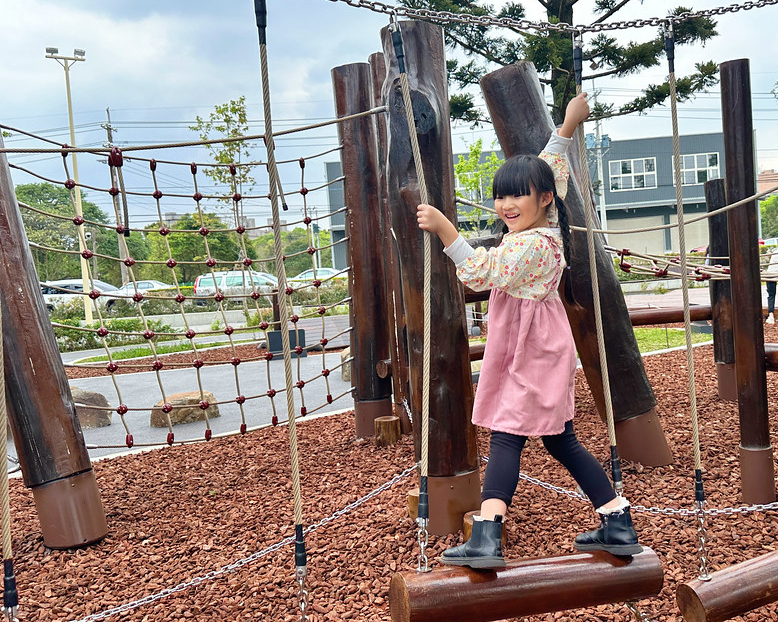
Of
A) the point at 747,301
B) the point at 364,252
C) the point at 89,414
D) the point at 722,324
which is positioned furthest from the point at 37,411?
the point at 722,324

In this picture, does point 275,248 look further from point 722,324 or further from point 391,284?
point 722,324

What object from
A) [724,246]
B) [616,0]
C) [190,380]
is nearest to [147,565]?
[724,246]

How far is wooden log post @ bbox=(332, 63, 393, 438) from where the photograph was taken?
4332 mm

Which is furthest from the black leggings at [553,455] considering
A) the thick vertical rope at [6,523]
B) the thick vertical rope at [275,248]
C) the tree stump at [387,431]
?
the tree stump at [387,431]

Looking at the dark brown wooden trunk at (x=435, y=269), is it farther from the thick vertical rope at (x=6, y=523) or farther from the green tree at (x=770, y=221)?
the green tree at (x=770, y=221)

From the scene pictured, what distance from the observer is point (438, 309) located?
2.76 metres

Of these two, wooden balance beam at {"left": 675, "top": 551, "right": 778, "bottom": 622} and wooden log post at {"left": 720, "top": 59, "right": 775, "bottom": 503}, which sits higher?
wooden log post at {"left": 720, "top": 59, "right": 775, "bottom": 503}

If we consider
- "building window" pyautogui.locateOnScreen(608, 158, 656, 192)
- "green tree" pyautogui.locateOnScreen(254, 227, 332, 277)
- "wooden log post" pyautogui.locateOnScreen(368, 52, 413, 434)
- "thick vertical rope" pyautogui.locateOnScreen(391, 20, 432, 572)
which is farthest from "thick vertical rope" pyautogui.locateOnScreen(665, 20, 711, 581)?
"green tree" pyautogui.locateOnScreen(254, 227, 332, 277)

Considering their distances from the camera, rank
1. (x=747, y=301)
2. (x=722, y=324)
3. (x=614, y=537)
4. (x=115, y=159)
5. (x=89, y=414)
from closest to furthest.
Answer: (x=614, y=537)
(x=747, y=301)
(x=115, y=159)
(x=722, y=324)
(x=89, y=414)

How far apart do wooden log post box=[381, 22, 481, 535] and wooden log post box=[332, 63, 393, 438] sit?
161 cm

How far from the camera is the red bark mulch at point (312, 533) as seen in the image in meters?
2.50

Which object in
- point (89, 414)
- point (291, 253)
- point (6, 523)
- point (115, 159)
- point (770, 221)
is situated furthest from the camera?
point (770, 221)

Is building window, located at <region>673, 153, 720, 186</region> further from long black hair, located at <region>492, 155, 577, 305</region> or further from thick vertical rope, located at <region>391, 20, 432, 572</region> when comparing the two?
thick vertical rope, located at <region>391, 20, 432, 572</region>

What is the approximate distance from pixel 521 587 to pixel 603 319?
6.57 ft
